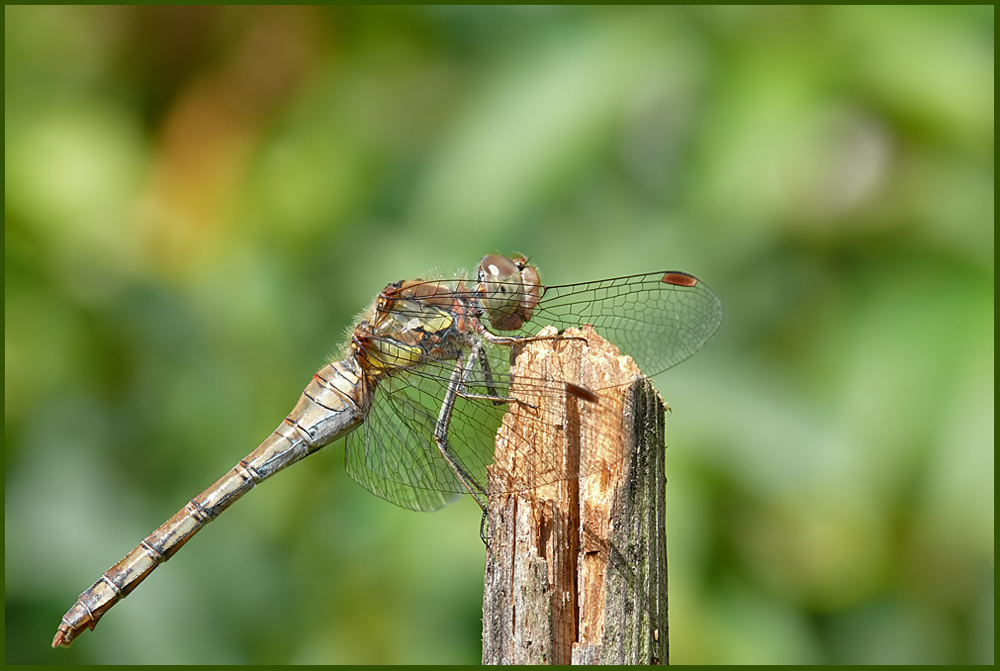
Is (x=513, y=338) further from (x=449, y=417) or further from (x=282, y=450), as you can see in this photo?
(x=282, y=450)

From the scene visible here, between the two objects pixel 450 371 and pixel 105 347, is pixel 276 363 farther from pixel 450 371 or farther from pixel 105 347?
pixel 450 371

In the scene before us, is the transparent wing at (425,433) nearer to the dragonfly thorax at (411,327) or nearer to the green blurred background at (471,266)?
the dragonfly thorax at (411,327)

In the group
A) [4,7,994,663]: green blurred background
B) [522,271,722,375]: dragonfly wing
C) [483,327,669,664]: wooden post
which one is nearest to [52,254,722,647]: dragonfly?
[522,271,722,375]: dragonfly wing

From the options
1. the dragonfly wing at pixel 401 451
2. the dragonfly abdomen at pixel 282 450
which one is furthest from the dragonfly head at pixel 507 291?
the dragonfly abdomen at pixel 282 450

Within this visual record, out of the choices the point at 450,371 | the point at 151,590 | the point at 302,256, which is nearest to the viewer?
the point at 450,371

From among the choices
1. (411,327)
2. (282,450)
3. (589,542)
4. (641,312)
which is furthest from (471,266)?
(589,542)

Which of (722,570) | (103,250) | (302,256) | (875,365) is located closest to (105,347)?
(103,250)
